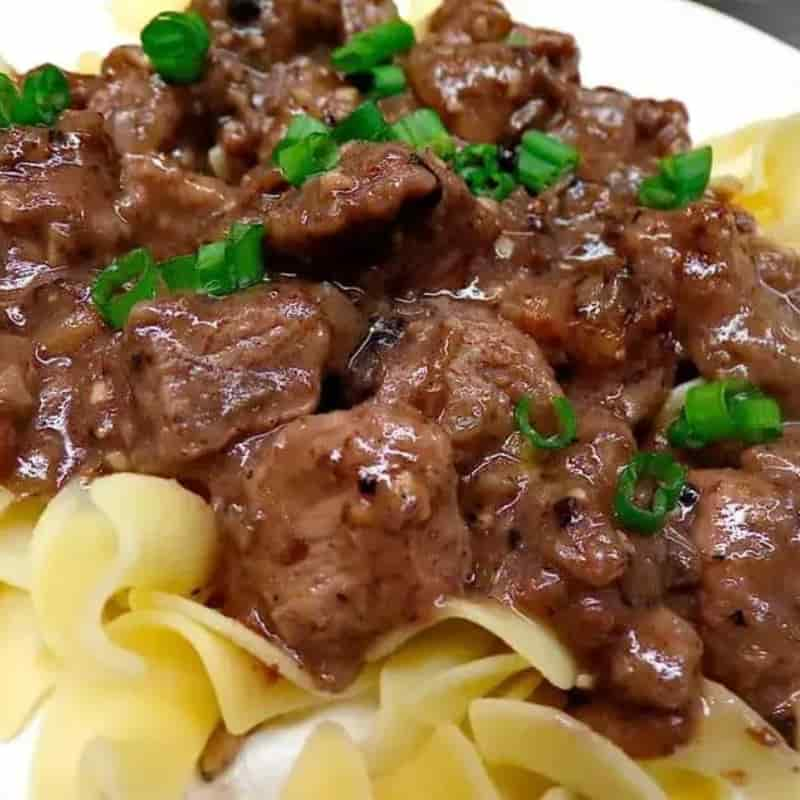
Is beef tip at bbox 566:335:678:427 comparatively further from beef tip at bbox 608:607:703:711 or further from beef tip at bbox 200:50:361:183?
beef tip at bbox 200:50:361:183

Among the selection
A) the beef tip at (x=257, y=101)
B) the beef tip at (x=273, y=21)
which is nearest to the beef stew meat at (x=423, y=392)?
the beef tip at (x=257, y=101)

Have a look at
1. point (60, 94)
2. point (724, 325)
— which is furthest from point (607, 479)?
point (60, 94)

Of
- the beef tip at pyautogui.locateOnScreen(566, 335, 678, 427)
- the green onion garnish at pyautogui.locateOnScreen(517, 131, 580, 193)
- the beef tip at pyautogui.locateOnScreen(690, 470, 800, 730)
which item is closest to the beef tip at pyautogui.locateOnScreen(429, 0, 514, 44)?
the green onion garnish at pyautogui.locateOnScreen(517, 131, 580, 193)

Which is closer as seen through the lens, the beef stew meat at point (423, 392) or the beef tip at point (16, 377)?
the beef stew meat at point (423, 392)

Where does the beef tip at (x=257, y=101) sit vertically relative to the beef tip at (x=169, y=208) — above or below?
above

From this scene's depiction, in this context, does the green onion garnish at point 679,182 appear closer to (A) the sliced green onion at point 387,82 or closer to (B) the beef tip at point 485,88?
(B) the beef tip at point 485,88

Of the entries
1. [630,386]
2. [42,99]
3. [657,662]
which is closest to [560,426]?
[630,386]

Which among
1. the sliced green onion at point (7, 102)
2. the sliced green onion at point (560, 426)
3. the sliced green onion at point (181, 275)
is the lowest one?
the sliced green onion at point (560, 426)
